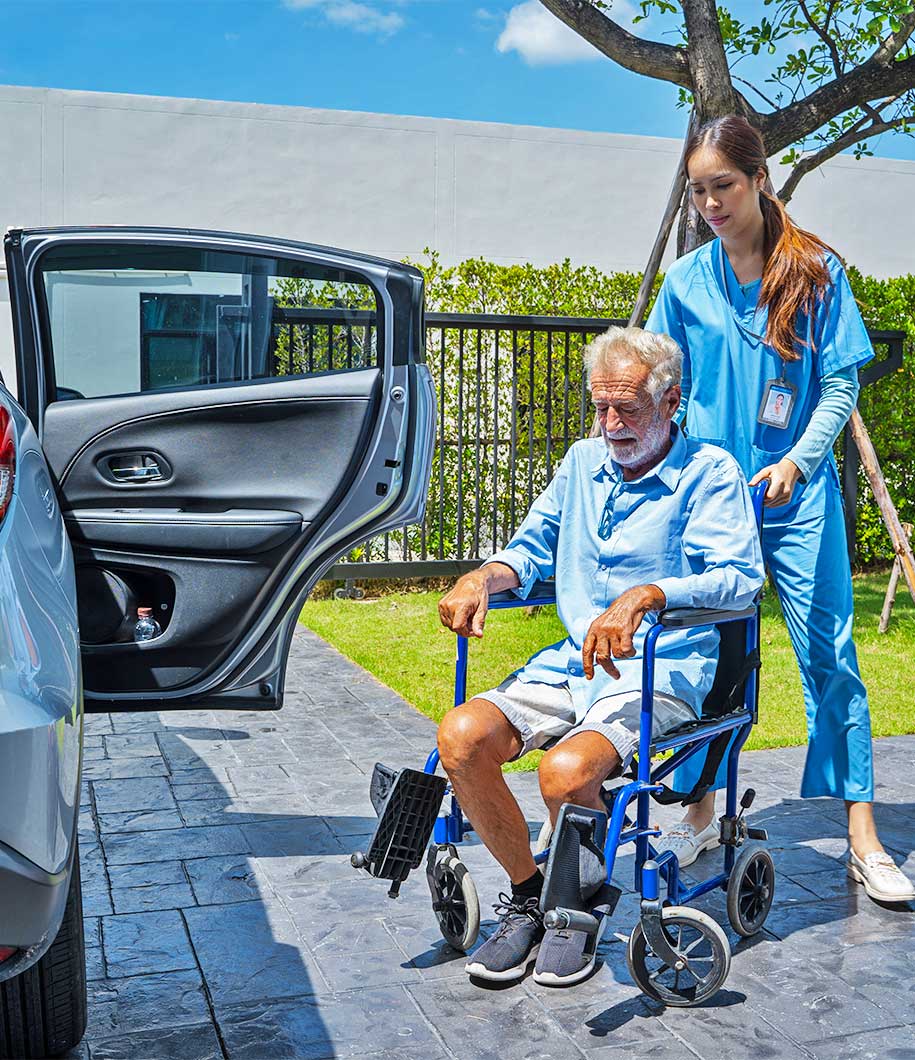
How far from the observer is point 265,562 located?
11.0 ft

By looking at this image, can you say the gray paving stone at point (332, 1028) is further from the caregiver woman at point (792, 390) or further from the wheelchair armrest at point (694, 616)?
the caregiver woman at point (792, 390)

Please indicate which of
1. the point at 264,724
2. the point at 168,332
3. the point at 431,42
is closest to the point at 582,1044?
the point at 168,332

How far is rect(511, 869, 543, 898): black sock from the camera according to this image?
3.05 metres

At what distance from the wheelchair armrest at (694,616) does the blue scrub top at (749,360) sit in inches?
26.0

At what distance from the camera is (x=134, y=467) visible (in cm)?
328

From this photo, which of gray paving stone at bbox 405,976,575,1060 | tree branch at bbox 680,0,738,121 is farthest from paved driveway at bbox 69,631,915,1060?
tree branch at bbox 680,0,738,121

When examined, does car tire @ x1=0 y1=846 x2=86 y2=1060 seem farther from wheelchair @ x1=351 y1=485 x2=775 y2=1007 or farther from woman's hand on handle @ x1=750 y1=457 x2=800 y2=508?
woman's hand on handle @ x1=750 y1=457 x2=800 y2=508

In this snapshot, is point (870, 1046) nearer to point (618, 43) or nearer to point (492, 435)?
point (618, 43)

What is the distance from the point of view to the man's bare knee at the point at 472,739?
9.72 feet

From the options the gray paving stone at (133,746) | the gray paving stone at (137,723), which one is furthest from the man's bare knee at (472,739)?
the gray paving stone at (137,723)

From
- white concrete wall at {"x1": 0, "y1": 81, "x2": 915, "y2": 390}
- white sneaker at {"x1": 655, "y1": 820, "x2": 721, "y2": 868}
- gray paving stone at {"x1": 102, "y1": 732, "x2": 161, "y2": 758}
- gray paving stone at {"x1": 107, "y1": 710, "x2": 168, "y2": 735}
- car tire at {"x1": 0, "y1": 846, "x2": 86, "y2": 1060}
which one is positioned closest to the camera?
car tire at {"x1": 0, "y1": 846, "x2": 86, "y2": 1060}

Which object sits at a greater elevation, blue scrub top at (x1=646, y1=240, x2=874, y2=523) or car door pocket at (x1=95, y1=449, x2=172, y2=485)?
blue scrub top at (x1=646, y1=240, x2=874, y2=523)

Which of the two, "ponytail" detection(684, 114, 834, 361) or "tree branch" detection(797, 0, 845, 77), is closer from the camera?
"ponytail" detection(684, 114, 834, 361)

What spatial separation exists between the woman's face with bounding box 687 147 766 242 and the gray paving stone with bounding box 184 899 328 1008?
2206mm
